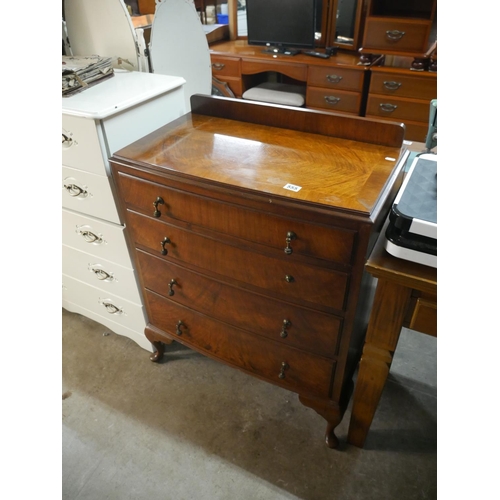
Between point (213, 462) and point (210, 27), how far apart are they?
2985 mm

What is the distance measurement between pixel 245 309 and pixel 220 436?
1.66ft

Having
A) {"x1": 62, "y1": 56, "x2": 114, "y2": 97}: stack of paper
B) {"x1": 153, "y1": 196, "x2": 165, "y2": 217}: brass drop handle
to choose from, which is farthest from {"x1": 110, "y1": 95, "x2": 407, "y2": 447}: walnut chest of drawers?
{"x1": 62, "y1": 56, "x2": 114, "y2": 97}: stack of paper

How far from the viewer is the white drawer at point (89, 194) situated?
1.19m

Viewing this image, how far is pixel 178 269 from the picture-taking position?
3.95 ft

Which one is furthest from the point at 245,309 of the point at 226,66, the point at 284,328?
the point at 226,66

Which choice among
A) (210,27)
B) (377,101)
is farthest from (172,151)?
(210,27)

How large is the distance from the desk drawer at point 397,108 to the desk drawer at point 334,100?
10 cm

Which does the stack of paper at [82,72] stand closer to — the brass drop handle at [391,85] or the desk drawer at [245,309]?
the desk drawer at [245,309]

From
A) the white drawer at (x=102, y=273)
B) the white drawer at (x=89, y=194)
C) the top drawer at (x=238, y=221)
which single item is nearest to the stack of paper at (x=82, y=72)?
the white drawer at (x=89, y=194)

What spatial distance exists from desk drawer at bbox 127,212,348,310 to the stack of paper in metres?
0.42

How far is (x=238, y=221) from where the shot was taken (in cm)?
97

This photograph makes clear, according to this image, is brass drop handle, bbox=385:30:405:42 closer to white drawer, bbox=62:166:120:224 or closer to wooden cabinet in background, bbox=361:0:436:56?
wooden cabinet in background, bbox=361:0:436:56

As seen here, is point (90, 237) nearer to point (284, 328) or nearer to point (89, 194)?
point (89, 194)

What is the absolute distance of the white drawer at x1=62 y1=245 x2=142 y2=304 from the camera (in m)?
1.40
